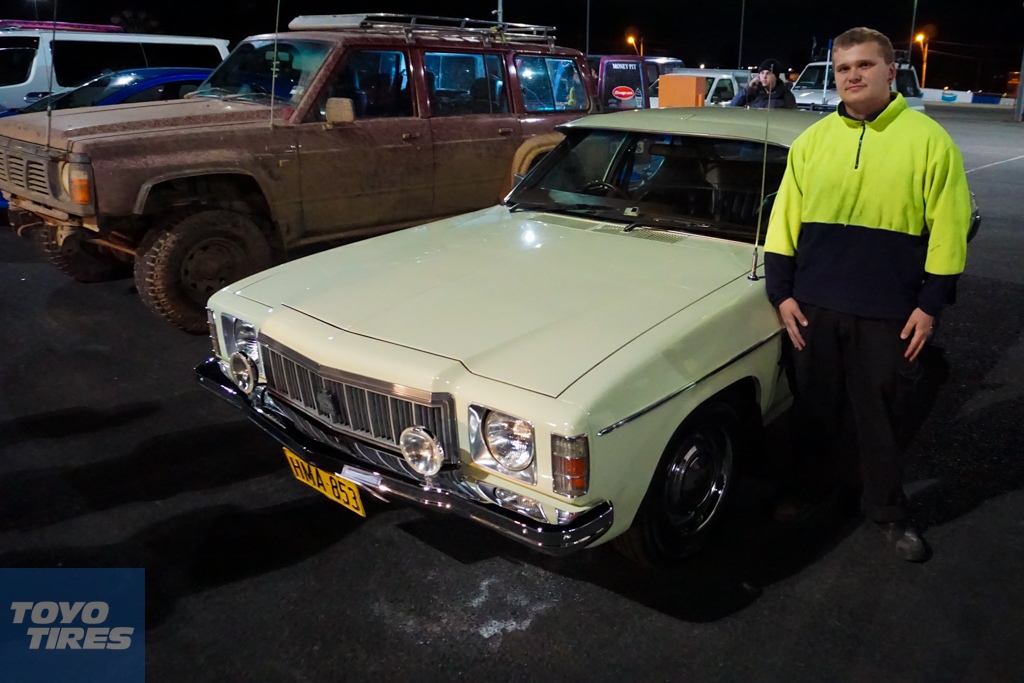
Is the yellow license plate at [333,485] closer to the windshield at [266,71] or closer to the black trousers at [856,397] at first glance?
the black trousers at [856,397]

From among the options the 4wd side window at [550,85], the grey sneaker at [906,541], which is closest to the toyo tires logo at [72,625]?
the grey sneaker at [906,541]

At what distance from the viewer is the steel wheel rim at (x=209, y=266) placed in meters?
5.32

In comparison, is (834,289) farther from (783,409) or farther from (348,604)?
(348,604)

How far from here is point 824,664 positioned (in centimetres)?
252

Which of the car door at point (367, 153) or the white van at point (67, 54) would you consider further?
the white van at point (67, 54)

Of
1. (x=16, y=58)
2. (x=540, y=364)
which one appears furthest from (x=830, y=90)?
(x=540, y=364)

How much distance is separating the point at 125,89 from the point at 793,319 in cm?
815

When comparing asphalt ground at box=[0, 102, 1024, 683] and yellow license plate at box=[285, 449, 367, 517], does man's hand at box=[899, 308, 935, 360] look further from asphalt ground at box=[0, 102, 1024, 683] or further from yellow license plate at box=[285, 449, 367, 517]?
yellow license plate at box=[285, 449, 367, 517]

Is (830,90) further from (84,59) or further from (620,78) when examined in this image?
(84,59)

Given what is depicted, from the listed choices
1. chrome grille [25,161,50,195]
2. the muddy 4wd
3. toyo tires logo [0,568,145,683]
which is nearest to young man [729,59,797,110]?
the muddy 4wd

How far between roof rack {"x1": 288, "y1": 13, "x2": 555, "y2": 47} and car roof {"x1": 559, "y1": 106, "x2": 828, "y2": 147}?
8.20 ft

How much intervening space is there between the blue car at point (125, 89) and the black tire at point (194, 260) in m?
3.64

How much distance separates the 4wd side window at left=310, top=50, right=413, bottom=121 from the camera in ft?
18.9

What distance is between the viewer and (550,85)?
7258 millimetres
